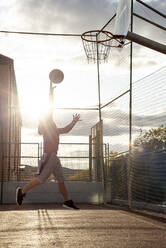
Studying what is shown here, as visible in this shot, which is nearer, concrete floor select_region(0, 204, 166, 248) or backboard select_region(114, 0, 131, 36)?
concrete floor select_region(0, 204, 166, 248)

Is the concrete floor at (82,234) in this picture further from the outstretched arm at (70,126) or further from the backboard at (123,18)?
the backboard at (123,18)

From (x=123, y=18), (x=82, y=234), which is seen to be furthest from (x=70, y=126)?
(x=123, y=18)

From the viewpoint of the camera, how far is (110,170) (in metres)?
15.1

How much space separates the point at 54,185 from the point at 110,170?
78.5 inches

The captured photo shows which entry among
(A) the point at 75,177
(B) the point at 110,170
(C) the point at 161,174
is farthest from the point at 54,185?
(C) the point at 161,174

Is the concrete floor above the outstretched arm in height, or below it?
below

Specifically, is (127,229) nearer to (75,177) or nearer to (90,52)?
(90,52)

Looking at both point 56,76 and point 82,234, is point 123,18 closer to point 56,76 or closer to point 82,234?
point 56,76

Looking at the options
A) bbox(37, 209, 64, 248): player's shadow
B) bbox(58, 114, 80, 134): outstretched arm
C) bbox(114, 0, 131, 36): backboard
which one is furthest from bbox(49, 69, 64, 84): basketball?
bbox(37, 209, 64, 248): player's shadow

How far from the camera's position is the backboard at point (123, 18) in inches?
285

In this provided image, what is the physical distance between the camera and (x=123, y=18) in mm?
7746

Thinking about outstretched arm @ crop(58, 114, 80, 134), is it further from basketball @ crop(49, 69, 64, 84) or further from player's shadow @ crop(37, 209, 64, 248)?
player's shadow @ crop(37, 209, 64, 248)

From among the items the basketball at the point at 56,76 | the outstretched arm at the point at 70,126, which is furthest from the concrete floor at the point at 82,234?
the basketball at the point at 56,76

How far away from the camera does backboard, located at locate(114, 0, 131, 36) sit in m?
7.23
